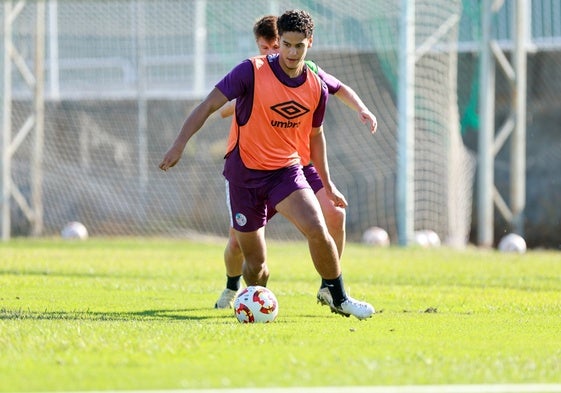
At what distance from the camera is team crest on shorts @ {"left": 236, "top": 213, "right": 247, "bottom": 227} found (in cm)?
966

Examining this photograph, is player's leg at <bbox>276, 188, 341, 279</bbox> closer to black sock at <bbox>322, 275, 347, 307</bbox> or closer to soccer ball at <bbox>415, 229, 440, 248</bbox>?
black sock at <bbox>322, 275, 347, 307</bbox>

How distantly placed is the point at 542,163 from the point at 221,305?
56.7 ft

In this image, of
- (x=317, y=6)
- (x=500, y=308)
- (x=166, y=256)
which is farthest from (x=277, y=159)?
(x=317, y=6)

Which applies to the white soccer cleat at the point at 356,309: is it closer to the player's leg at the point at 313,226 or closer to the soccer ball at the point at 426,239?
the player's leg at the point at 313,226

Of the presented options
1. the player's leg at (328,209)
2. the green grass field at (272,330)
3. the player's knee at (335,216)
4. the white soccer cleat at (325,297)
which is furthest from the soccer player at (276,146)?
the player's knee at (335,216)

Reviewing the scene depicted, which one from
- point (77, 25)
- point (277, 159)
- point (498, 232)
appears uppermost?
point (77, 25)

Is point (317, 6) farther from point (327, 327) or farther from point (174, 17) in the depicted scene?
point (327, 327)

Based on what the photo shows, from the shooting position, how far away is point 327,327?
348 inches

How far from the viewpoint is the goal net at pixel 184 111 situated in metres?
23.0

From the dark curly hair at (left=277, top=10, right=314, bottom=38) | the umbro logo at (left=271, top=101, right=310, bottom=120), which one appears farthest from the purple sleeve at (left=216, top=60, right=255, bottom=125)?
the dark curly hair at (left=277, top=10, right=314, bottom=38)

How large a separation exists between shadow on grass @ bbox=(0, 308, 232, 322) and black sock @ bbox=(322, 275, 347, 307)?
856 mm

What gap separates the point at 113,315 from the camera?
969cm

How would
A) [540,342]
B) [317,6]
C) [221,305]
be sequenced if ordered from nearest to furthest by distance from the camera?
[540,342] < [221,305] < [317,6]

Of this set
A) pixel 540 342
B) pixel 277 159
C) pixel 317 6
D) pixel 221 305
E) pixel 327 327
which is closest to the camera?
pixel 540 342
